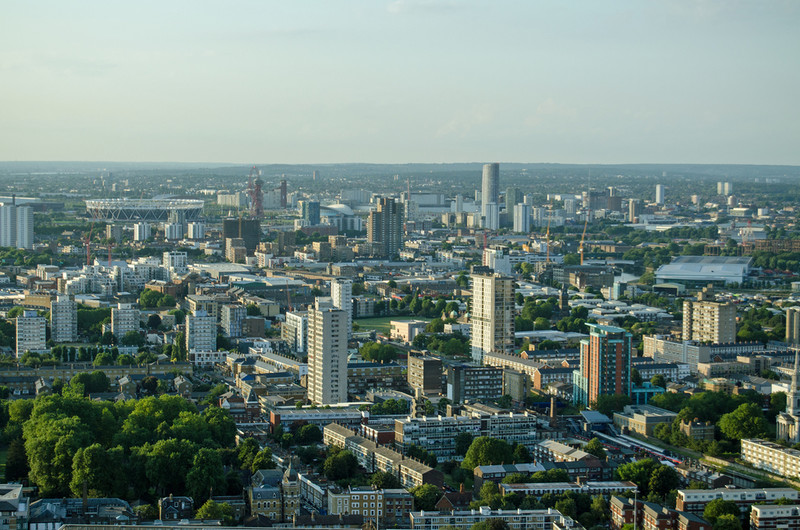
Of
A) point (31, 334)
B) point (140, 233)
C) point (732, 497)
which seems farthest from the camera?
point (140, 233)

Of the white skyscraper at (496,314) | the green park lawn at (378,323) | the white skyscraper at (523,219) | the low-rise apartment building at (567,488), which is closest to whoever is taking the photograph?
the low-rise apartment building at (567,488)

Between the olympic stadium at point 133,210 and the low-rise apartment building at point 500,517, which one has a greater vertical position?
the olympic stadium at point 133,210

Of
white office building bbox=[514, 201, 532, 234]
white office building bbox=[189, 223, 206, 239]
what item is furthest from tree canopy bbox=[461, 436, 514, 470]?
white office building bbox=[514, 201, 532, 234]

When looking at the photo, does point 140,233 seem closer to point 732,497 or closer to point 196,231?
point 196,231

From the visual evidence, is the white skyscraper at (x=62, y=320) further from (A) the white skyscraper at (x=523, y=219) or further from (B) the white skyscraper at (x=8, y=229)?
(A) the white skyscraper at (x=523, y=219)

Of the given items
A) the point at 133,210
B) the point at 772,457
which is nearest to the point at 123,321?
the point at 772,457

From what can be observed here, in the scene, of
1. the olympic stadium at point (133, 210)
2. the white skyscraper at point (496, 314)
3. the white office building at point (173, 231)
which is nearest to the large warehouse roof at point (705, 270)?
the white skyscraper at point (496, 314)

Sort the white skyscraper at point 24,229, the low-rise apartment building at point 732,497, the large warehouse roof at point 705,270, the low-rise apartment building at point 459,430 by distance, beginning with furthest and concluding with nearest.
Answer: the white skyscraper at point 24,229 → the large warehouse roof at point 705,270 → the low-rise apartment building at point 459,430 → the low-rise apartment building at point 732,497

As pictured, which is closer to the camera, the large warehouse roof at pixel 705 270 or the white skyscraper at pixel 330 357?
the white skyscraper at pixel 330 357
